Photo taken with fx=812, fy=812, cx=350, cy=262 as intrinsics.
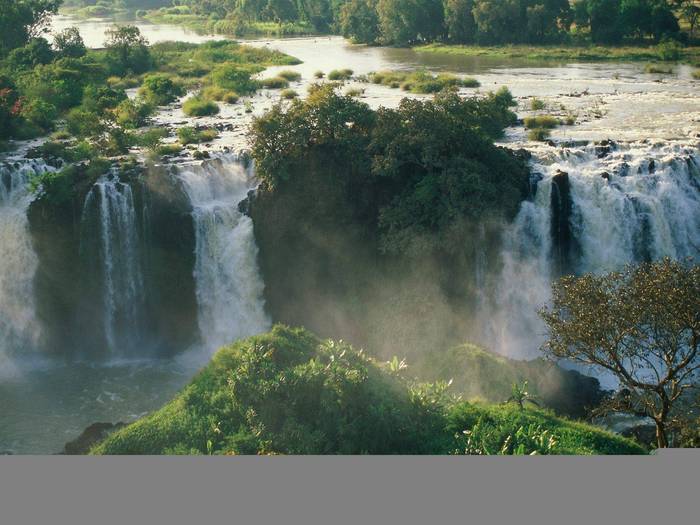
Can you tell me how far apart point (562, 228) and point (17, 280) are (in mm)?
17536

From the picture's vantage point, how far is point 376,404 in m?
16.0

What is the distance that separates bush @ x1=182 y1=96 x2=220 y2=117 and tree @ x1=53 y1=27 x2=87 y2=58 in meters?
16.0

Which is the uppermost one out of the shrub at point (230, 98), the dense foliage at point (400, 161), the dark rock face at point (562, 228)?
the shrub at point (230, 98)

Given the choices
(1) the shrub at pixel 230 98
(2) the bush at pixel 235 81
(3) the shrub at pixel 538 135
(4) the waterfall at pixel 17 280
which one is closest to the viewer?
(4) the waterfall at pixel 17 280

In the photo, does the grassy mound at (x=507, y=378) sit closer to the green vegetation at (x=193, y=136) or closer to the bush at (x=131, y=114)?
the green vegetation at (x=193, y=136)

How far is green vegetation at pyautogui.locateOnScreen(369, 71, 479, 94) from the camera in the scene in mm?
41906

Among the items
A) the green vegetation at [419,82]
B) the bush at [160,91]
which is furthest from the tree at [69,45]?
the green vegetation at [419,82]

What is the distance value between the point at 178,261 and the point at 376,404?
12100 millimetres

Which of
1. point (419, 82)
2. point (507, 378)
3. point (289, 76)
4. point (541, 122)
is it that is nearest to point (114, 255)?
point (507, 378)

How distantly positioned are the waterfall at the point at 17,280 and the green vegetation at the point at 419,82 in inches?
881

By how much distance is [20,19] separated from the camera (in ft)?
168

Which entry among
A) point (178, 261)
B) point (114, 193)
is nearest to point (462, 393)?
point (178, 261)

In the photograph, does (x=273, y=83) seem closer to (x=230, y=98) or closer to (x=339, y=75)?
(x=339, y=75)

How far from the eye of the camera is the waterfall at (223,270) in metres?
26.1
